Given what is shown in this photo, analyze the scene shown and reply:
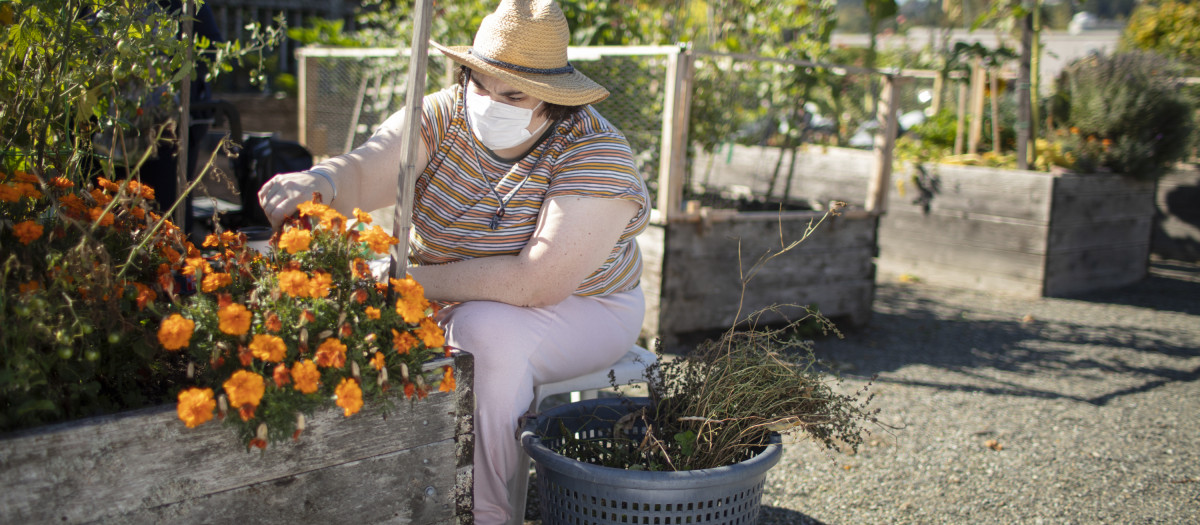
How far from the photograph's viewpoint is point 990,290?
5.74m

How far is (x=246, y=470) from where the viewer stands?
139 cm

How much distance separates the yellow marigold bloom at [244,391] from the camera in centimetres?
127

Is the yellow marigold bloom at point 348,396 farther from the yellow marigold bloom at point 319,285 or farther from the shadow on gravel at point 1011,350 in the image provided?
the shadow on gravel at point 1011,350

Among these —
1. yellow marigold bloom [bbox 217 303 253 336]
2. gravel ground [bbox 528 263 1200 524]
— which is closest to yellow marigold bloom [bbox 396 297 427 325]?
yellow marigold bloom [bbox 217 303 253 336]

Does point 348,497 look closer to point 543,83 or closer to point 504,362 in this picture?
point 504,362

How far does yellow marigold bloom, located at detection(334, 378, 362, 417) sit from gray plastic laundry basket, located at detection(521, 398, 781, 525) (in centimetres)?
45

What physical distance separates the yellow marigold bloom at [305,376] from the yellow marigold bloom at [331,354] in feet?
0.06

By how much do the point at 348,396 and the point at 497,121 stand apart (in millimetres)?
871

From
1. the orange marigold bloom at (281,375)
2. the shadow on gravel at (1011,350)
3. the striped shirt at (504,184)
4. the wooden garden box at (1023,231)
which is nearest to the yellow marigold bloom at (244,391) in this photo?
the orange marigold bloom at (281,375)

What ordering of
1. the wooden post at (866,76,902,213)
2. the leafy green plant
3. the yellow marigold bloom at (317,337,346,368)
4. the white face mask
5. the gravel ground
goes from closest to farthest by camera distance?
the yellow marigold bloom at (317,337,346,368), the white face mask, the gravel ground, the wooden post at (866,76,902,213), the leafy green plant

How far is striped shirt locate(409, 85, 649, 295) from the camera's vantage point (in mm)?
2016

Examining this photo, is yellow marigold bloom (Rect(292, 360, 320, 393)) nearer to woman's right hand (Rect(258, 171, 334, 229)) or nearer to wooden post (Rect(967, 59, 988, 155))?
woman's right hand (Rect(258, 171, 334, 229))

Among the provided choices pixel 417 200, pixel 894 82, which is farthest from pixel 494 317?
pixel 894 82

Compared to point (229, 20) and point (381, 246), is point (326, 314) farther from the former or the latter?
point (229, 20)
